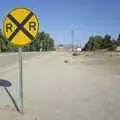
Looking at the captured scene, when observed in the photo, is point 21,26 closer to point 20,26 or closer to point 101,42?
point 20,26

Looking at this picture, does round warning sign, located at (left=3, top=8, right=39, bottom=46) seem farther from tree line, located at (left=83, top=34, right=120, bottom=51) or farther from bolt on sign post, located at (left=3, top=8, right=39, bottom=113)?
tree line, located at (left=83, top=34, right=120, bottom=51)

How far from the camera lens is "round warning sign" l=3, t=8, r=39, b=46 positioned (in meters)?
7.15

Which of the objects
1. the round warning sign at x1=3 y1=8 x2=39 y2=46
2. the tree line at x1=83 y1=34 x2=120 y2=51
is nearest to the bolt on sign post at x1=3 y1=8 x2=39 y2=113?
the round warning sign at x1=3 y1=8 x2=39 y2=46

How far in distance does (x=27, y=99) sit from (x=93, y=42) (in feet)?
581

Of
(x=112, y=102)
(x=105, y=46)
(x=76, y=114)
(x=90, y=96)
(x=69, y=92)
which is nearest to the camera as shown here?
(x=76, y=114)

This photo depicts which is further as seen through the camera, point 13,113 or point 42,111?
point 42,111

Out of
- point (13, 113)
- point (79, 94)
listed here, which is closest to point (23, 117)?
point (13, 113)

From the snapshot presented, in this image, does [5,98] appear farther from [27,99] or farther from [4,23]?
[4,23]

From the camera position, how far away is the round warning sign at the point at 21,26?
715cm

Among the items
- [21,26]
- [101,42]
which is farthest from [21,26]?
[101,42]

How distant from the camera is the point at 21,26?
7.21 metres

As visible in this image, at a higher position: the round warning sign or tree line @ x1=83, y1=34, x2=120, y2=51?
the round warning sign

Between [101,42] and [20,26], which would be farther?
[101,42]

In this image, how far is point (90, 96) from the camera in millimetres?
10750
